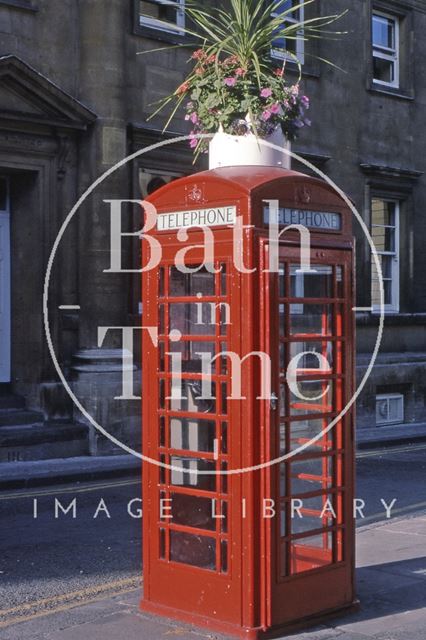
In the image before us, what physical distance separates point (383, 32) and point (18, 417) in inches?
426

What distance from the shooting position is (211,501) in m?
6.04

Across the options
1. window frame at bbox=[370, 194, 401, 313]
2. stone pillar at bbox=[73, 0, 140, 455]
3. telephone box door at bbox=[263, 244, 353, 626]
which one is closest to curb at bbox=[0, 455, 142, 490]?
stone pillar at bbox=[73, 0, 140, 455]

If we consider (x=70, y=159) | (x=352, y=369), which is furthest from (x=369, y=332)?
(x=352, y=369)

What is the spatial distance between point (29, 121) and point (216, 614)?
9501mm

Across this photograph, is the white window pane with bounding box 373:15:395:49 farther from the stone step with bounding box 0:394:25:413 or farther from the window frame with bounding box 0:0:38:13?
the stone step with bounding box 0:394:25:413

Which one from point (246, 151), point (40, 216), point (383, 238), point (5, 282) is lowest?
point (5, 282)

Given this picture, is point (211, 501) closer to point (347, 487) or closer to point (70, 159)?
point (347, 487)

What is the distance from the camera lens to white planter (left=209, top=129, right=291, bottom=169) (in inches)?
243

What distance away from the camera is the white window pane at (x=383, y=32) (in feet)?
64.3

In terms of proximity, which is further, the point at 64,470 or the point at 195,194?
the point at 64,470

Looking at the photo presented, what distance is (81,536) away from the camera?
9.16m

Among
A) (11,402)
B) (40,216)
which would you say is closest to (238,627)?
(11,402)

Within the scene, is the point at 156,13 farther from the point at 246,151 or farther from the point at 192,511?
the point at 192,511

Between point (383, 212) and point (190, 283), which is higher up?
point (383, 212)
